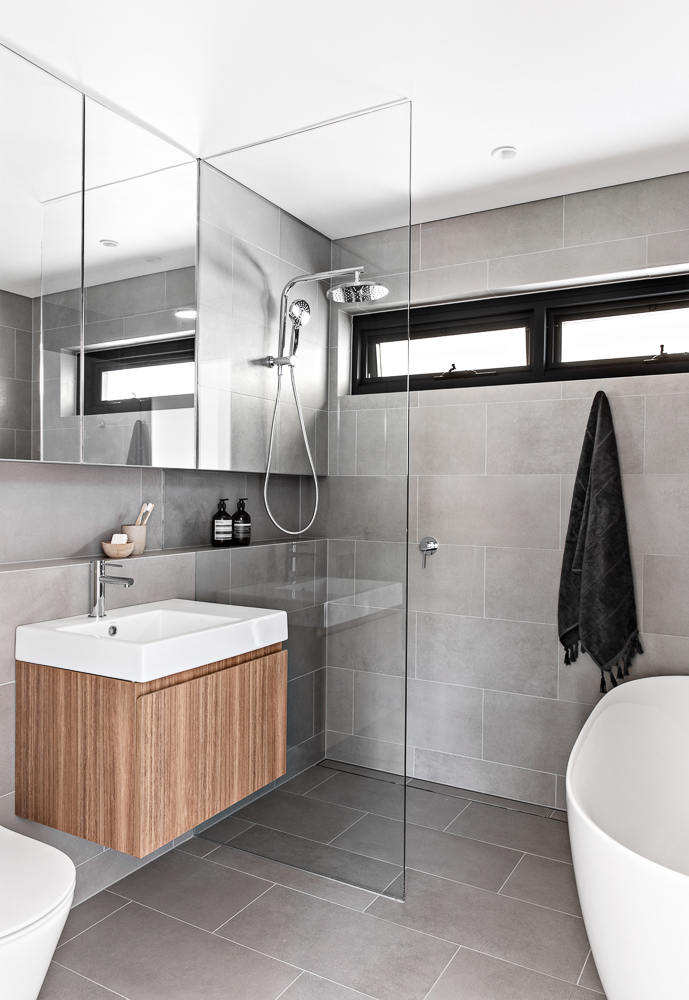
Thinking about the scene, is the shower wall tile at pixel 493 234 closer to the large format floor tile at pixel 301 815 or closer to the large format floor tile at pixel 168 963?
the large format floor tile at pixel 301 815

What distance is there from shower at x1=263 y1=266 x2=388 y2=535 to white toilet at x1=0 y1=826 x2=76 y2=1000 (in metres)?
1.24

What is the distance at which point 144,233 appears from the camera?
2.40 meters

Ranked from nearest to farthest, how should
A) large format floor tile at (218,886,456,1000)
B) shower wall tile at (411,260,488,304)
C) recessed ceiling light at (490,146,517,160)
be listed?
1. large format floor tile at (218,886,456,1000)
2. recessed ceiling light at (490,146,517,160)
3. shower wall tile at (411,260,488,304)

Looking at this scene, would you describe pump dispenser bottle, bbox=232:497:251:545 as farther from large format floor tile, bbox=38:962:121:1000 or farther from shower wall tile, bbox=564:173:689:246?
shower wall tile, bbox=564:173:689:246

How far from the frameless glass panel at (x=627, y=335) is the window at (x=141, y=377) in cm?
162

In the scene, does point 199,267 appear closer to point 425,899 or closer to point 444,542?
point 444,542

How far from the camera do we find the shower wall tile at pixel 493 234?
291 centimetres

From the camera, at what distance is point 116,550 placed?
2.40 meters

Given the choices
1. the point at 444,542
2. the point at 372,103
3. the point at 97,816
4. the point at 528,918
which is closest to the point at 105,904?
the point at 97,816

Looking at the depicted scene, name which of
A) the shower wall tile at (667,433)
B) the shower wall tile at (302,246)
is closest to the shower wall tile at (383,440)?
the shower wall tile at (302,246)

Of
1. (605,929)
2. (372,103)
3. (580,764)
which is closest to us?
(605,929)

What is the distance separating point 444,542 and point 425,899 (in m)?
1.44

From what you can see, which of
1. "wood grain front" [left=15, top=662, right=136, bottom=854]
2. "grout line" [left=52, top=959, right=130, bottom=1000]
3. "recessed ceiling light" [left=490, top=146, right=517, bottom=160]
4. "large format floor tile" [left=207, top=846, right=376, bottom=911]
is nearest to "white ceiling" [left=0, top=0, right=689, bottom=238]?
"recessed ceiling light" [left=490, top=146, right=517, bottom=160]

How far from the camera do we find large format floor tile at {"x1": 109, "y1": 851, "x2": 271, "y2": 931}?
2156 millimetres
